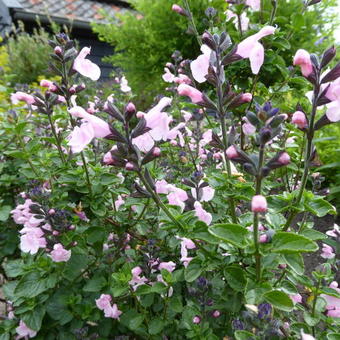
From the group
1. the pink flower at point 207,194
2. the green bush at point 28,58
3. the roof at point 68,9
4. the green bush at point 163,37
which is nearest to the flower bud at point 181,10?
the pink flower at point 207,194

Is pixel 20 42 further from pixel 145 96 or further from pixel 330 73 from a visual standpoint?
pixel 330 73

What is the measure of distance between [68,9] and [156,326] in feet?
34.2

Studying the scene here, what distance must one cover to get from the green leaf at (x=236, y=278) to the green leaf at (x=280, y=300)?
5.6 inches

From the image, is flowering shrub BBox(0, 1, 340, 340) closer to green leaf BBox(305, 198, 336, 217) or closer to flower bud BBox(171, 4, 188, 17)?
green leaf BBox(305, 198, 336, 217)

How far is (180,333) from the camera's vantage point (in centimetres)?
173

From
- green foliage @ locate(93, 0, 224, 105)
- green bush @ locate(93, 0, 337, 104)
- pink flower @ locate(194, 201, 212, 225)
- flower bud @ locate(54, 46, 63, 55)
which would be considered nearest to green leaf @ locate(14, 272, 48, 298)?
pink flower @ locate(194, 201, 212, 225)

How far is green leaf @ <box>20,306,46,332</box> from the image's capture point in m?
1.59

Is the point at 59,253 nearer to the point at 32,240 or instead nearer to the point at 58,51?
the point at 32,240

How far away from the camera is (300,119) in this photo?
3.24 feet

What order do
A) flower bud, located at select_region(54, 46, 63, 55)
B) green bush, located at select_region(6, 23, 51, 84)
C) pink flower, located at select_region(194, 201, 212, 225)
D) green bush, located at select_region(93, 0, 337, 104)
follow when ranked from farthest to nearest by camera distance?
green bush, located at select_region(6, 23, 51, 84)
green bush, located at select_region(93, 0, 337, 104)
flower bud, located at select_region(54, 46, 63, 55)
pink flower, located at select_region(194, 201, 212, 225)

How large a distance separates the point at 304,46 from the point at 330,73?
4.78m

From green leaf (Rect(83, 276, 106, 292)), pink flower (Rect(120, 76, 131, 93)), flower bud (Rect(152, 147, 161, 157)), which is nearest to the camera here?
flower bud (Rect(152, 147, 161, 157))

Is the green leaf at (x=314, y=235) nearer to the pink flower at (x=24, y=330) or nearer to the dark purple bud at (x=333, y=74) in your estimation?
the dark purple bud at (x=333, y=74)

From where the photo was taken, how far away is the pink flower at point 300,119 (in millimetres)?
981
